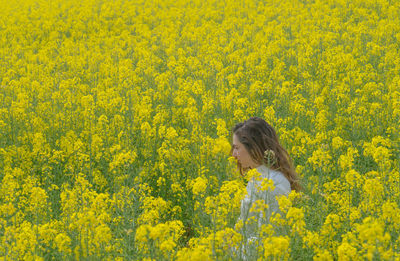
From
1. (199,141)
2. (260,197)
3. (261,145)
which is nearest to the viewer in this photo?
(260,197)

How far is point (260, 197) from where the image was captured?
10.8ft

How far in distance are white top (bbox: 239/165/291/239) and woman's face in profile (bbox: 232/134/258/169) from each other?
0.10 metres

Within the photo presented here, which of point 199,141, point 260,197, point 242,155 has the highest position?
point 199,141

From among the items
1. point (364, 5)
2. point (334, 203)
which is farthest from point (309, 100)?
point (364, 5)

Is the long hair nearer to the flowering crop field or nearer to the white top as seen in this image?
the white top

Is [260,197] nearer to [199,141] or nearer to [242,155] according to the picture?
[242,155]

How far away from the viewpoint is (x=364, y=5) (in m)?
15.6

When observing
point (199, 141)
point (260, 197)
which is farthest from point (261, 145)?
point (199, 141)

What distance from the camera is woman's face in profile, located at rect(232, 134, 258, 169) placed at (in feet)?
13.1

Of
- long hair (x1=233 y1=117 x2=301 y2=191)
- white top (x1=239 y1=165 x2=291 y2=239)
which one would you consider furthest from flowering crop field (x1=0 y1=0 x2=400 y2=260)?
long hair (x1=233 y1=117 x2=301 y2=191)

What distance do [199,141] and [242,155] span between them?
191 cm

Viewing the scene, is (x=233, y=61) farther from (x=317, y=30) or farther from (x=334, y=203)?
(x=334, y=203)

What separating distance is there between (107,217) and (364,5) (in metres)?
14.0

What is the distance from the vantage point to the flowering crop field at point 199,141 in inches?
136
